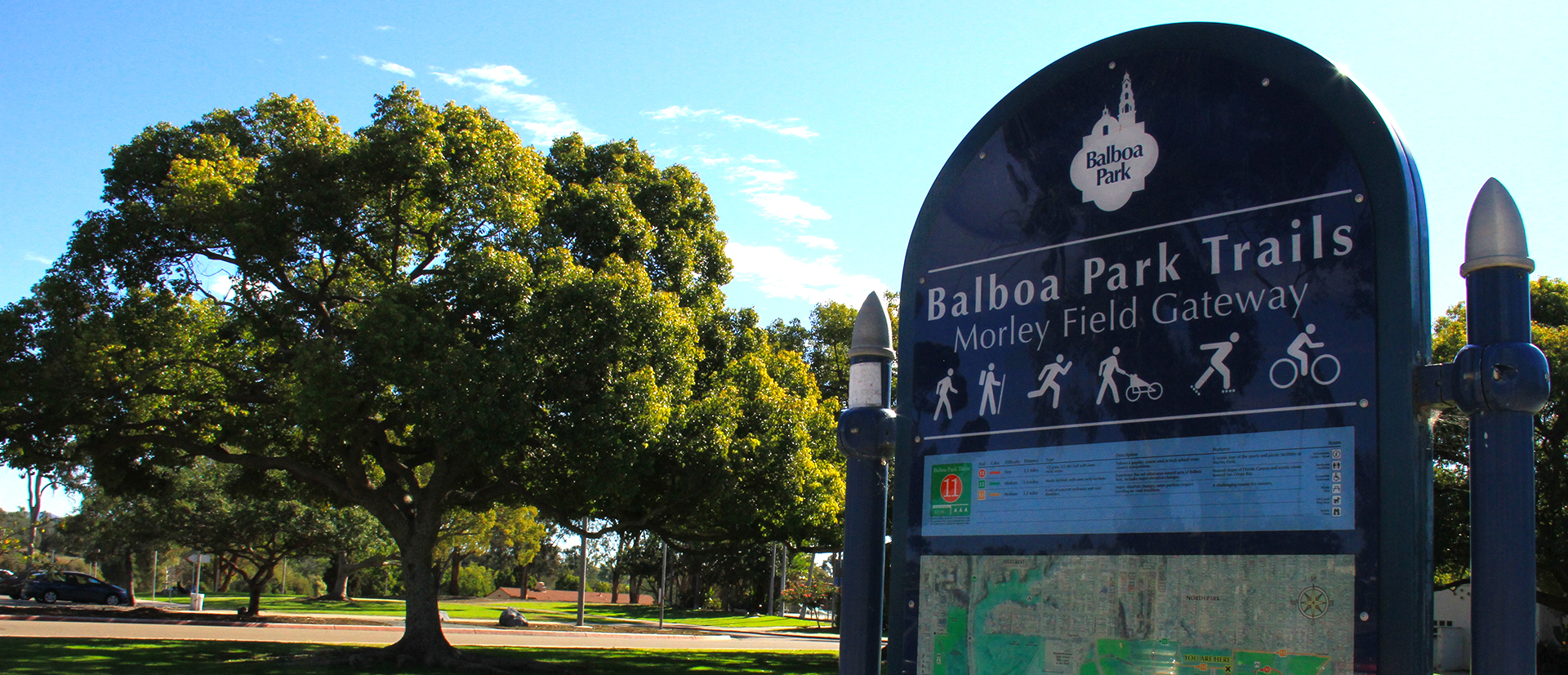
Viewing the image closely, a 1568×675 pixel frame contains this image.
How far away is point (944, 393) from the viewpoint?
440 cm

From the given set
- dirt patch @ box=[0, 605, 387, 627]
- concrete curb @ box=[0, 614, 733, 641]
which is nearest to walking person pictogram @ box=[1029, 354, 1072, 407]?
concrete curb @ box=[0, 614, 733, 641]

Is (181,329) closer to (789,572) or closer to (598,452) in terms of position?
(598,452)

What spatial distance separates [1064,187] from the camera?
4184 millimetres

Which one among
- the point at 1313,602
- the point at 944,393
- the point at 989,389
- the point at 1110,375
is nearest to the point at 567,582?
the point at 944,393

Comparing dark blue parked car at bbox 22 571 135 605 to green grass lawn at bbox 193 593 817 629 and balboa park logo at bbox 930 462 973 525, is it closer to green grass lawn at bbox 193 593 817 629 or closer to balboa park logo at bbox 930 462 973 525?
green grass lawn at bbox 193 593 817 629

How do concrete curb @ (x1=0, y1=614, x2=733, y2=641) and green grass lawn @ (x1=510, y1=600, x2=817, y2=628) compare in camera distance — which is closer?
concrete curb @ (x1=0, y1=614, x2=733, y2=641)

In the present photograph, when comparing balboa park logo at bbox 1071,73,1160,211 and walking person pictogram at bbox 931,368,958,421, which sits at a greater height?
balboa park logo at bbox 1071,73,1160,211

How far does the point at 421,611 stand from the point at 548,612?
28.9m

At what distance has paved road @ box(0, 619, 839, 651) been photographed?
73.6 ft

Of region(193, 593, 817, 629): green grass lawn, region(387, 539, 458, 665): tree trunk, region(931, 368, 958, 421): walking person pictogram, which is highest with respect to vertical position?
region(931, 368, 958, 421): walking person pictogram

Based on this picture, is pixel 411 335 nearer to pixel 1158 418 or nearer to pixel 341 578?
pixel 1158 418

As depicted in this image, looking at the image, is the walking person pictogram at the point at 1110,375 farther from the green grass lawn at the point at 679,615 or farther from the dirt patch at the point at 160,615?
the green grass lawn at the point at 679,615

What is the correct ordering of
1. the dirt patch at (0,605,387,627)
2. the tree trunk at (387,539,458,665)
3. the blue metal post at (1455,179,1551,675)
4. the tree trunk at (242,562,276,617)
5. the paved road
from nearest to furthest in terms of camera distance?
the blue metal post at (1455,179,1551,675), the tree trunk at (387,539,458,665), the paved road, the dirt patch at (0,605,387,627), the tree trunk at (242,562,276,617)

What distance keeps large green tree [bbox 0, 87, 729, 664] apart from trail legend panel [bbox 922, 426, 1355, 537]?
1099cm
